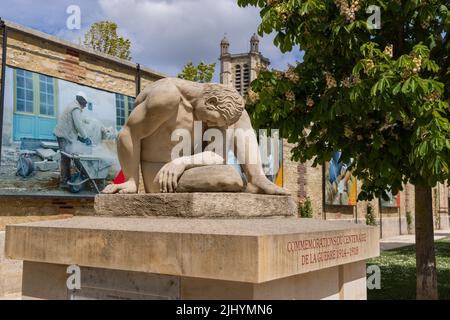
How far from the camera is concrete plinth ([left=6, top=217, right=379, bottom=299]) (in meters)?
2.42

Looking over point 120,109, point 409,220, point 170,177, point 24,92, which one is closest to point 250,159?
point 170,177

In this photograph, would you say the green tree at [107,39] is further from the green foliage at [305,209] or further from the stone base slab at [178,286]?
the stone base slab at [178,286]

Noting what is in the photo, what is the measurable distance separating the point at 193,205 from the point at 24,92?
7.41 meters

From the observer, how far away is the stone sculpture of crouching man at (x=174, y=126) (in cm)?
356

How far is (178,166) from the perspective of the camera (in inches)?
135

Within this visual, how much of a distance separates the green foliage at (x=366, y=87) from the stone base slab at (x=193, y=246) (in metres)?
1.70

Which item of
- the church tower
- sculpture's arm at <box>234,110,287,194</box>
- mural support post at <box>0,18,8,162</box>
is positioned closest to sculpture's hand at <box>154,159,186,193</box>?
sculpture's arm at <box>234,110,287,194</box>

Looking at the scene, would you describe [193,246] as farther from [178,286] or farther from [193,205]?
[193,205]

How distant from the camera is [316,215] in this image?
1888 cm

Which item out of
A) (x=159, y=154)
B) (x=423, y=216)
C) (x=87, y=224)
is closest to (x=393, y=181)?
(x=423, y=216)

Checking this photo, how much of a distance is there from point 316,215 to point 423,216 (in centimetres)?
1207

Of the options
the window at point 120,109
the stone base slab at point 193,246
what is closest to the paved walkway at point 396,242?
the window at point 120,109

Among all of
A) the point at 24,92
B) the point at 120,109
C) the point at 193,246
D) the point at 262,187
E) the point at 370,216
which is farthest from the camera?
the point at 370,216

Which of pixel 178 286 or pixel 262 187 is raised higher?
pixel 262 187
